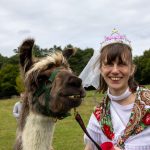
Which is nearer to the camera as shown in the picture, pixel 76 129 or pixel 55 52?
pixel 55 52

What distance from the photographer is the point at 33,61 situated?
419cm

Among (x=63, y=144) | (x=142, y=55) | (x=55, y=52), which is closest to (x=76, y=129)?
(x=63, y=144)

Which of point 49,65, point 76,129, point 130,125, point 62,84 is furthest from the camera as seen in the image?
point 76,129

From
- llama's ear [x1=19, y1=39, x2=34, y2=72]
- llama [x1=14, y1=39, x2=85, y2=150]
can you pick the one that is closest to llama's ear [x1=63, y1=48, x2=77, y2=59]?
llama [x1=14, y1=39, x2=85, y2=150]

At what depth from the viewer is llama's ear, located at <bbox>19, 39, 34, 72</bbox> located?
4023 mm

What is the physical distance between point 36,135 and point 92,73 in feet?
2.49

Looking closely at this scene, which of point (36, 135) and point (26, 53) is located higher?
point (26, 53)

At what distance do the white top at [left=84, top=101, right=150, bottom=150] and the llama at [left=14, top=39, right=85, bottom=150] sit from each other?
0.28 m

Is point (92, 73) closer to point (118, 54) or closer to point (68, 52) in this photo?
point (118, 54)

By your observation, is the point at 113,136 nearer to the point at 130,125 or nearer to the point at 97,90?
the point at 130,125

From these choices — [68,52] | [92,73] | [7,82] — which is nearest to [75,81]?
[92,73]

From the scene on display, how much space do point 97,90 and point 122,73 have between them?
0.58 m

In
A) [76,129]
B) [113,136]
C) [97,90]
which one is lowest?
[76,129]

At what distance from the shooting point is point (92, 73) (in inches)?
154
